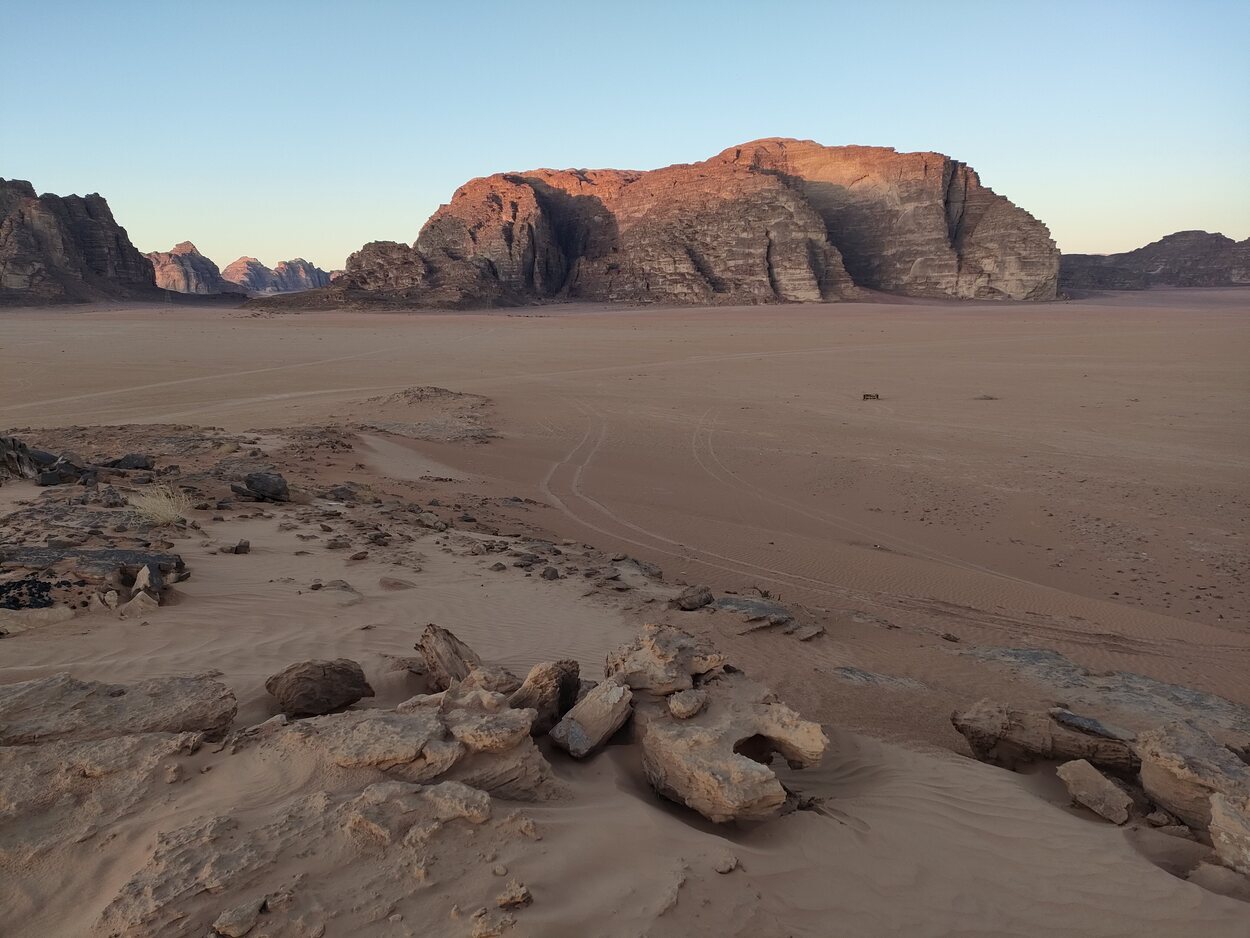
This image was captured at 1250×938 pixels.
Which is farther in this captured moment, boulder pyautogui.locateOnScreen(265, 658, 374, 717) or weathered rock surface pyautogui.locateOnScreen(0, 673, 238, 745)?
boulder pyautogui.locateOnScreen(265, 658, 374, 717)

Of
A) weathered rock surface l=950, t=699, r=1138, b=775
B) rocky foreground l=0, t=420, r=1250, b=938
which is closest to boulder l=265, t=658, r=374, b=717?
rocky foreground l=0, t=420, r=1250, b=938

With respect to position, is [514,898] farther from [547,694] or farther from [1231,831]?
[1231,831]

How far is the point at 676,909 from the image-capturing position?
2.21 m

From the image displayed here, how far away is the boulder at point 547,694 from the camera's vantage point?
10.7 ft

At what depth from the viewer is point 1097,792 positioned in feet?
10.7

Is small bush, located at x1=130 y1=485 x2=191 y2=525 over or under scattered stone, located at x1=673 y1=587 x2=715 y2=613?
over

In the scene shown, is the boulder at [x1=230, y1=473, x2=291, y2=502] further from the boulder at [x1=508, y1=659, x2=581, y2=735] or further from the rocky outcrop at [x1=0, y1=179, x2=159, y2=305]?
the rocky outcrop at [x1=0, y1=179, x2=159, y2=305]

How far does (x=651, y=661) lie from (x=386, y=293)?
64498mm

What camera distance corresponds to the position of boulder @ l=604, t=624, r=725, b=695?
347cm

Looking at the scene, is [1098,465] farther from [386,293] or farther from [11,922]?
[386,293]

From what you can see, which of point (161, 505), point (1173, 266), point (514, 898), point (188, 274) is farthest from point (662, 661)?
point (188, 274)

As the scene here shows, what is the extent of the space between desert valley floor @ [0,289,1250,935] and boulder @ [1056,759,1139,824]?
90mm

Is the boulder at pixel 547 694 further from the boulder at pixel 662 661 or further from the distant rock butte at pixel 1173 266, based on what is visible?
the distant rock butte at pixel 1173 266

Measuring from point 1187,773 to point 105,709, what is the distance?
442 centimetres
